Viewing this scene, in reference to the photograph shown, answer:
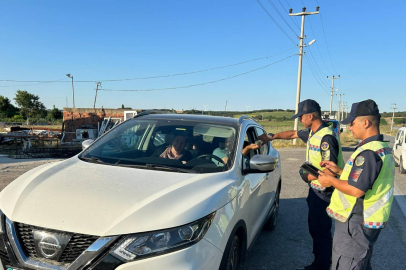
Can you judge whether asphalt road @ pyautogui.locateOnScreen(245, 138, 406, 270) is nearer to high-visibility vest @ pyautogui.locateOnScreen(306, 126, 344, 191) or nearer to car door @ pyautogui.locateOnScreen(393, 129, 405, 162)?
high-visibility vest @ pyautogui.locateOnScreen(306, 126, 344, 191)

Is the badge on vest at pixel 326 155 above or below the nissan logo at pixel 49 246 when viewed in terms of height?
above

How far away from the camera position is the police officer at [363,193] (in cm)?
220

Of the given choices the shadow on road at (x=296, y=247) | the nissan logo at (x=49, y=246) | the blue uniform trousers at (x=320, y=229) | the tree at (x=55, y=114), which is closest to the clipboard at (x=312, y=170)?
the blue uniform trousers at (x=320, y=229)

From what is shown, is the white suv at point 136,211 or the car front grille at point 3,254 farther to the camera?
the car front grille at point 3,254

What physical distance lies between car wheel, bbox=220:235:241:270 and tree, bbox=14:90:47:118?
212 feet

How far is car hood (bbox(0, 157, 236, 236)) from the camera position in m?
1.86

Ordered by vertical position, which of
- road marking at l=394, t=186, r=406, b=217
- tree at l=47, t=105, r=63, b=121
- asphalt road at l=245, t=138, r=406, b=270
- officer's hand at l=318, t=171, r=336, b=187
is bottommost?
road marking at l=394, t=186, r=406, b=217

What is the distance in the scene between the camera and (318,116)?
11.4 ft

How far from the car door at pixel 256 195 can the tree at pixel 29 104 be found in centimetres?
6379

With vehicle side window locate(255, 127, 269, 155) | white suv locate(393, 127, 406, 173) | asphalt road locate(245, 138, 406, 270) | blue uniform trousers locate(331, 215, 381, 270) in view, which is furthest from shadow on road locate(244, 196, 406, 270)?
white suv locate(393, 127, 406, 173)

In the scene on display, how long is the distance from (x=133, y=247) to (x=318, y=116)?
8.51ft

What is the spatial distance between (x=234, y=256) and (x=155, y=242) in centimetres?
100

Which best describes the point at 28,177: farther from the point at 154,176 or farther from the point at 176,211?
the point at 176,211

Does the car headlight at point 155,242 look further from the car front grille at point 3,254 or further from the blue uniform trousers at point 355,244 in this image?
the blue uniform trousers at point 355,244
